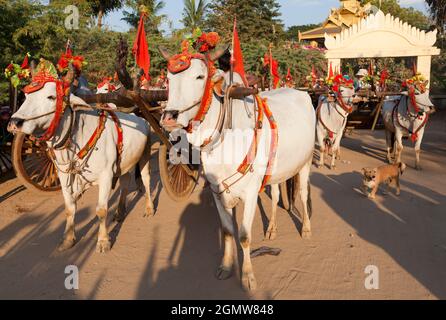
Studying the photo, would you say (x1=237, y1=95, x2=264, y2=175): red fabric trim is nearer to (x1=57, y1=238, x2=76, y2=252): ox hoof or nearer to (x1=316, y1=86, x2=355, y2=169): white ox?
(x1=57, y1=238, x2=76, y2=252): ox hoof

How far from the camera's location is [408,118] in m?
9.16

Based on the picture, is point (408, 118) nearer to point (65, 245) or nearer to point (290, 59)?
point (65, 245)

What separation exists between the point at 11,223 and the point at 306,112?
15.3 ft

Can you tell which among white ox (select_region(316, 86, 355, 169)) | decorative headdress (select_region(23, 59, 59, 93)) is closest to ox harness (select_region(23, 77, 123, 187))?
decorative headdress (select_region(23, 59, 59, 93))

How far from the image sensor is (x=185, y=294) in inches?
147

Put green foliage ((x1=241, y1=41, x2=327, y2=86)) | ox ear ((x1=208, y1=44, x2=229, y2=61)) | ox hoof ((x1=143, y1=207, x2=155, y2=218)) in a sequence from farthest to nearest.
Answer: green foliage ((x1=241, y1=41, x2=327, y2=86)) < ox hoof ((x1=143, y1=207, x2=155, y2=218)) < ox ear ((x1=208, y1=44, x2=229, y2=61))

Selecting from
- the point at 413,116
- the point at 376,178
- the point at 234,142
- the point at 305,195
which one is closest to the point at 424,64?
the point at 413,116

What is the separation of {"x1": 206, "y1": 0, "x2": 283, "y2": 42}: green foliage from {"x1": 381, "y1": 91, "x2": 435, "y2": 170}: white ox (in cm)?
1775

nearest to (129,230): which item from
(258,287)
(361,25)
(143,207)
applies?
(143,207)

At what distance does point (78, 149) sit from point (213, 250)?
203 cm

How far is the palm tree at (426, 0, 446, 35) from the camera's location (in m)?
19.1

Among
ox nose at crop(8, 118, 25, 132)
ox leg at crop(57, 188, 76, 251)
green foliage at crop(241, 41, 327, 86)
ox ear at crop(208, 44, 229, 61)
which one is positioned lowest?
ox leg at crop(57, 188, 76, 251)

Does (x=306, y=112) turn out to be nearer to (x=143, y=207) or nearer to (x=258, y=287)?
(x=258, y=287)

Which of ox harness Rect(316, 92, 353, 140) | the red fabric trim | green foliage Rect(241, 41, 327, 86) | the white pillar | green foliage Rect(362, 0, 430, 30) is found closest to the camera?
the red fabric trim
